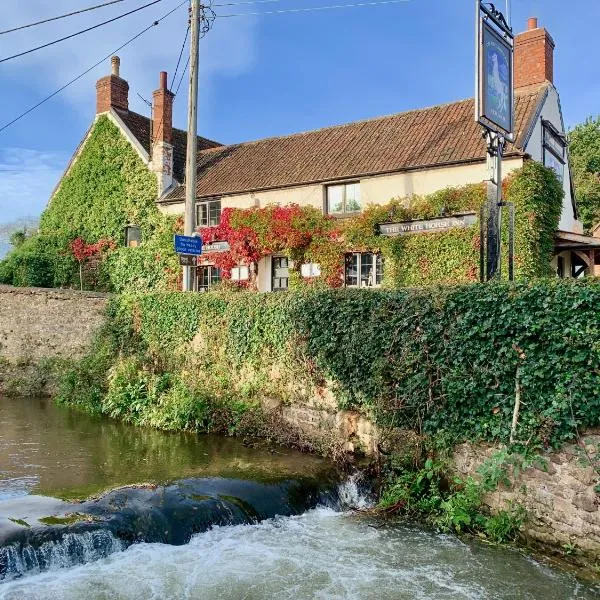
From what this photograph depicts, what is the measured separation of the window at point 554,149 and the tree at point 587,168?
14634 mm

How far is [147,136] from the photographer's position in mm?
26984

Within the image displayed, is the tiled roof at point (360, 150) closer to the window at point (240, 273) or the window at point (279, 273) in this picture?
the window at point (279, 273)

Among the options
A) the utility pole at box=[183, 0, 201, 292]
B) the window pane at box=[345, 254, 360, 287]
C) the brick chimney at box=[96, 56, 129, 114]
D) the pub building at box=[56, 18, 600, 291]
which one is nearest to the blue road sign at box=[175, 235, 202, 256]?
the utility pole at box=[183, 0, 201, 292]

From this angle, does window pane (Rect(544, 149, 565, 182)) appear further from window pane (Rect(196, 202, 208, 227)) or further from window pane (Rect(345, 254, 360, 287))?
window pane (Rect(196, 202, 208, 227))

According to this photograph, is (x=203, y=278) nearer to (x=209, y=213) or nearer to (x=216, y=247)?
(x=216, y=247)

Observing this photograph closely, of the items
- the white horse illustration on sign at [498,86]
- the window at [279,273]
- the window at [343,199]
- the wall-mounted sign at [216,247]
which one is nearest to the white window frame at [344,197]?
the window at [343,199]

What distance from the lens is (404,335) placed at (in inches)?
384

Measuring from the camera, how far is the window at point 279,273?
70.9ft

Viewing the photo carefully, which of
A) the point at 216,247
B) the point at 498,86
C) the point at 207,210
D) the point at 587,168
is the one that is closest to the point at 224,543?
the point at 498,86

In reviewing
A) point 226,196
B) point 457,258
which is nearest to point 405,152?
point 457,258

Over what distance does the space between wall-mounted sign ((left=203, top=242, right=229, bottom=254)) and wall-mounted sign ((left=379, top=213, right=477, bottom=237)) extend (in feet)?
21.6

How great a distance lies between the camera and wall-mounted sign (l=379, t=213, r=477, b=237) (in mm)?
17484

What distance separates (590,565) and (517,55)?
1711cm

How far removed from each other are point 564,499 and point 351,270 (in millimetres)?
13011
